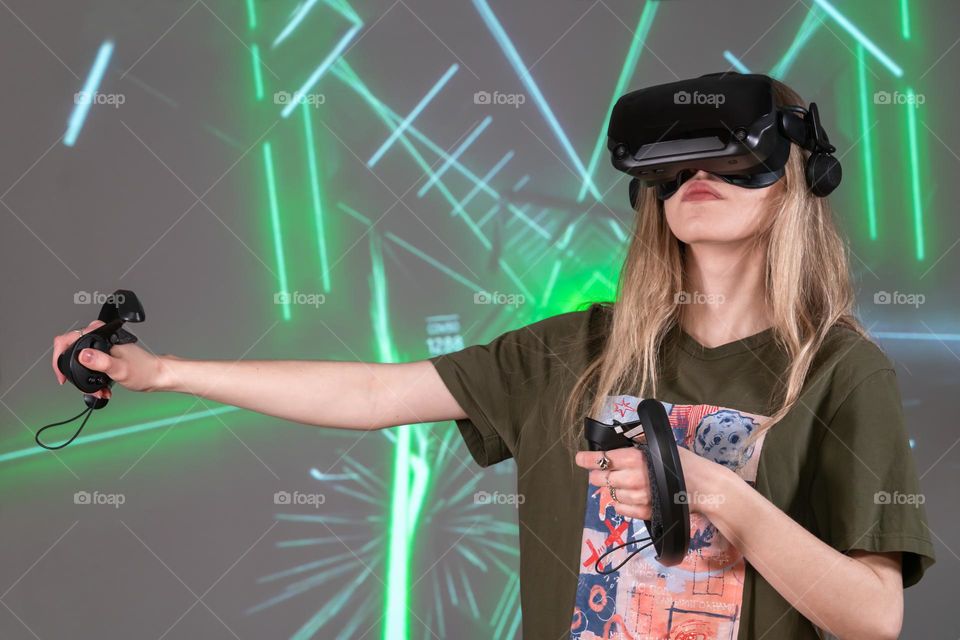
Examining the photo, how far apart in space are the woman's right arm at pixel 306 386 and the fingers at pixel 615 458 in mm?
326

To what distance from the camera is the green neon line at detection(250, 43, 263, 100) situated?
2.56 m

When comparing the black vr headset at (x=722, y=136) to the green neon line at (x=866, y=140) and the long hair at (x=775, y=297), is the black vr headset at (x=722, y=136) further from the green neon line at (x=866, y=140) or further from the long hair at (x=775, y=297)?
the green neon line at (x=866, y=140)

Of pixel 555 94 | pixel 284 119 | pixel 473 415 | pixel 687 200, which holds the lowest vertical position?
pixel 473 415

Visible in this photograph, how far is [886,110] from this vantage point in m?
2.57

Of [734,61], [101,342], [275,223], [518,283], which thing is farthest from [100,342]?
[734,61]

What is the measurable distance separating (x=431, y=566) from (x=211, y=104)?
4.40 feet

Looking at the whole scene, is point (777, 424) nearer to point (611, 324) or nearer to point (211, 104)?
point (611, 324)

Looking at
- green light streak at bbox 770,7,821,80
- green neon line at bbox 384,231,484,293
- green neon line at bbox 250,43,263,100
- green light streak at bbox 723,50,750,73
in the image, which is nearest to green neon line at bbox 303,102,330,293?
green neon line at bbox 250,43,263,100

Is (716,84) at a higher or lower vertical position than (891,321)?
lower

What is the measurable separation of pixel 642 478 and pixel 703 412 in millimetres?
184

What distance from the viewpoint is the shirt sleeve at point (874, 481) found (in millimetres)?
1047

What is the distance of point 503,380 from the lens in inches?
52.7

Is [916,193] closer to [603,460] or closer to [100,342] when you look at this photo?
[603,460]

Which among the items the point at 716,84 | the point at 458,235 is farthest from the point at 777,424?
the point at 458,235
